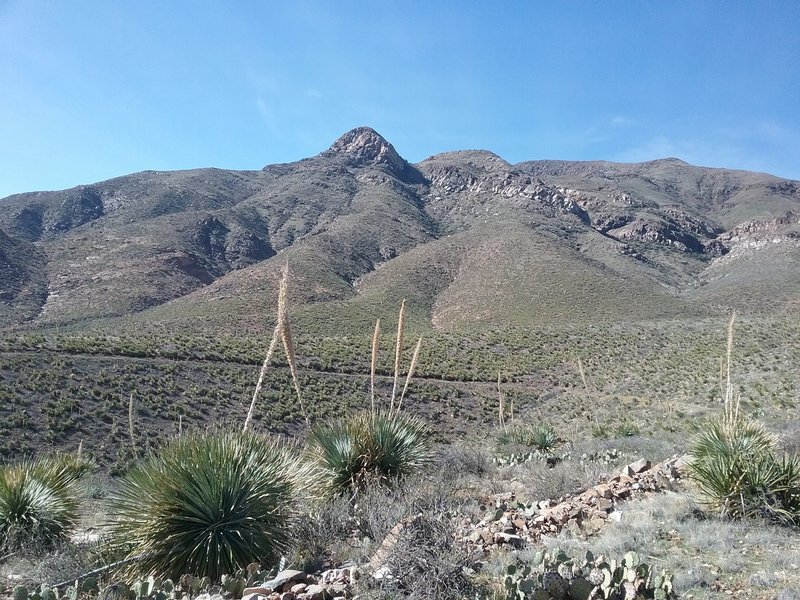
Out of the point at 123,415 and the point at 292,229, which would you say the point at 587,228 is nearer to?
the point at 292,229


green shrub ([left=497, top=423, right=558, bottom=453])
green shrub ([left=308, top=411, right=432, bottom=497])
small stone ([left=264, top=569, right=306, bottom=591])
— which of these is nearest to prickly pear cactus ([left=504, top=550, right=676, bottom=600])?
small stone ([left=264, top=569, right=306, bottom=591])

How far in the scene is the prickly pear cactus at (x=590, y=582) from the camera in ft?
12.5

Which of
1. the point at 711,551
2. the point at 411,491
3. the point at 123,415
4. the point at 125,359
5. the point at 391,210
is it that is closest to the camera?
the point at 711,551

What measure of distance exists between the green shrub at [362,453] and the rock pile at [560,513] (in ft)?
4.35

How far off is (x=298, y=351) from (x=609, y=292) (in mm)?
39645

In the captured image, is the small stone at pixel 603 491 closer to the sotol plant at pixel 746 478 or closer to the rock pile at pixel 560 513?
the rock pile at pixel 560 513

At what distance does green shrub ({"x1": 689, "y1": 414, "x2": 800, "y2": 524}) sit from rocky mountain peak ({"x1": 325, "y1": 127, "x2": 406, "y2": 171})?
439 feet

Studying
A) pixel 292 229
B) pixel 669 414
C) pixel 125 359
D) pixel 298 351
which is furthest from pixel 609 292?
pixel 292 229

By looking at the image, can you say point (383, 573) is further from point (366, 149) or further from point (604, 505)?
point (366, 149)

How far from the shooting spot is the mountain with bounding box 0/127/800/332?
56.2 metres

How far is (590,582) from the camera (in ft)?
12.9

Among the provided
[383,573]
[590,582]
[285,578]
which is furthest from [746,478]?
[285,578]

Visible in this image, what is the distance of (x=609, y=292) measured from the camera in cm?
5903

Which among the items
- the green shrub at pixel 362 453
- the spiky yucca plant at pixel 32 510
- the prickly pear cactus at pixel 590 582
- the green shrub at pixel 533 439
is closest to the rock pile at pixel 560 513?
the prickly pear cactus at pixel 590 582
